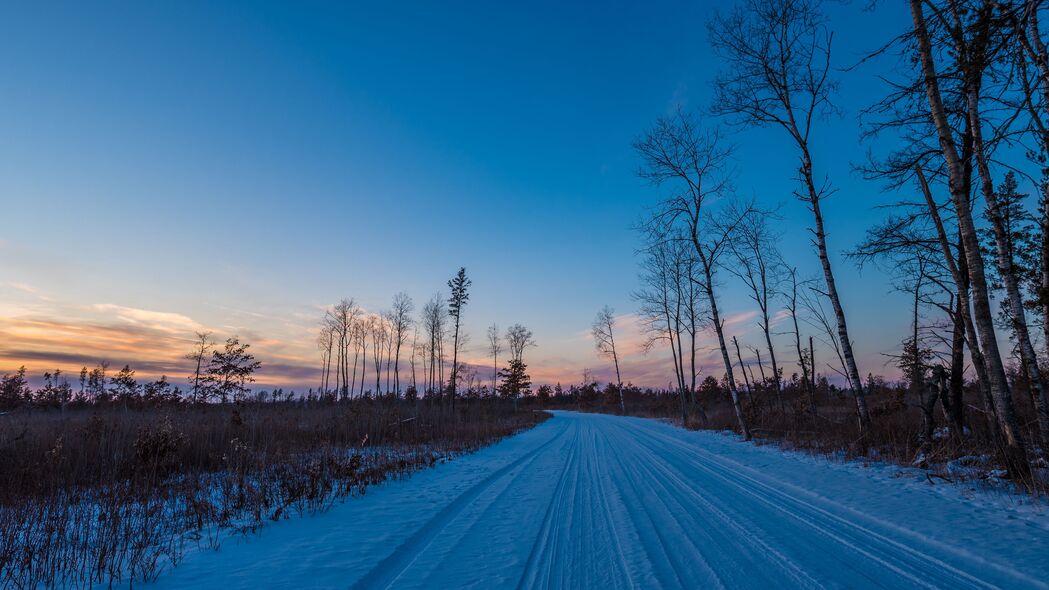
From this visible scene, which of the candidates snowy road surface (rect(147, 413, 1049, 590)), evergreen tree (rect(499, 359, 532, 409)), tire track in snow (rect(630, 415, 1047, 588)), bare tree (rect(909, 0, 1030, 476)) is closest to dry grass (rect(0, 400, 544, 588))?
snowy road surface (rect(147, 413, 1049, 590))

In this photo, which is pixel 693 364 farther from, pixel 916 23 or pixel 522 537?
pixel 522 537

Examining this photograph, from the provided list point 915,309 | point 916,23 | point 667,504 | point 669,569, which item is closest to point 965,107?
point 916,23

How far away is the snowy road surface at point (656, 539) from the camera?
3.05 meters

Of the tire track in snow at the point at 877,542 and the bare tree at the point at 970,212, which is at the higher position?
the bare tree at the point at 970,212

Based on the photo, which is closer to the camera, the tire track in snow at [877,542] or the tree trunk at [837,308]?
the tire track in snow at [877,542]

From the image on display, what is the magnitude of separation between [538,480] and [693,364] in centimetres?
2095

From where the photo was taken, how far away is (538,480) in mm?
7133

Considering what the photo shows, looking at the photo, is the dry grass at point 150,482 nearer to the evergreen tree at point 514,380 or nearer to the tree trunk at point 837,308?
the tree trunk at point 837,308

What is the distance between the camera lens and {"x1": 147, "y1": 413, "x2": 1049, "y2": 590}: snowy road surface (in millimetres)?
3051

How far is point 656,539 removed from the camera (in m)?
3.82

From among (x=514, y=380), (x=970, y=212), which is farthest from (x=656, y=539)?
(x=514, y=380)

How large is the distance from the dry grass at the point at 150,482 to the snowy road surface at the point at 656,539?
63cm

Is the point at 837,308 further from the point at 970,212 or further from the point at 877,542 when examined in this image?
the point at 877,542

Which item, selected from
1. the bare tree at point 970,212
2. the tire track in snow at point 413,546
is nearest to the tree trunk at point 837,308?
the bare tree at point 970,212
